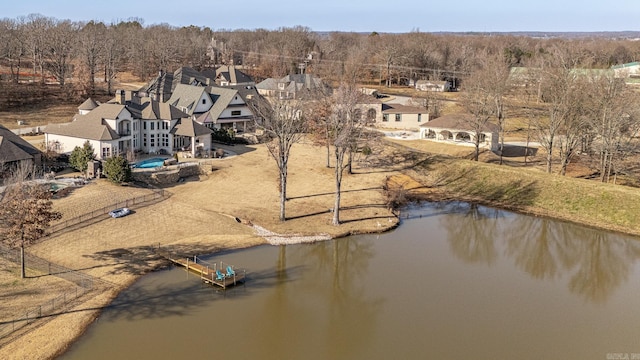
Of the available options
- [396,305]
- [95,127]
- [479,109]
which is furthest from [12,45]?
[396,305]

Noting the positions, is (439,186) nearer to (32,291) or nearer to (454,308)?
(454,308)

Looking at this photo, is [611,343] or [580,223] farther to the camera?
[580,223]

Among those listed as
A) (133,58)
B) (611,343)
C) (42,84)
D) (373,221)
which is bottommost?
(611,343)

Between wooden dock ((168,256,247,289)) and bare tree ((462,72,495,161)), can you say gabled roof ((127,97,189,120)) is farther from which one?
bare tree ((462,72,495,161))

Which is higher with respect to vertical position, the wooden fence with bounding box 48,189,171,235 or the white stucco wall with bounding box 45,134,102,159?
the white stucco wall with bounding box 45,134,102,159

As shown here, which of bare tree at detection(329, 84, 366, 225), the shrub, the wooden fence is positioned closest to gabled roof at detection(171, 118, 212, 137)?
the shrub

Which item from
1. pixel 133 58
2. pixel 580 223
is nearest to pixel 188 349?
→ pixel 580 223
